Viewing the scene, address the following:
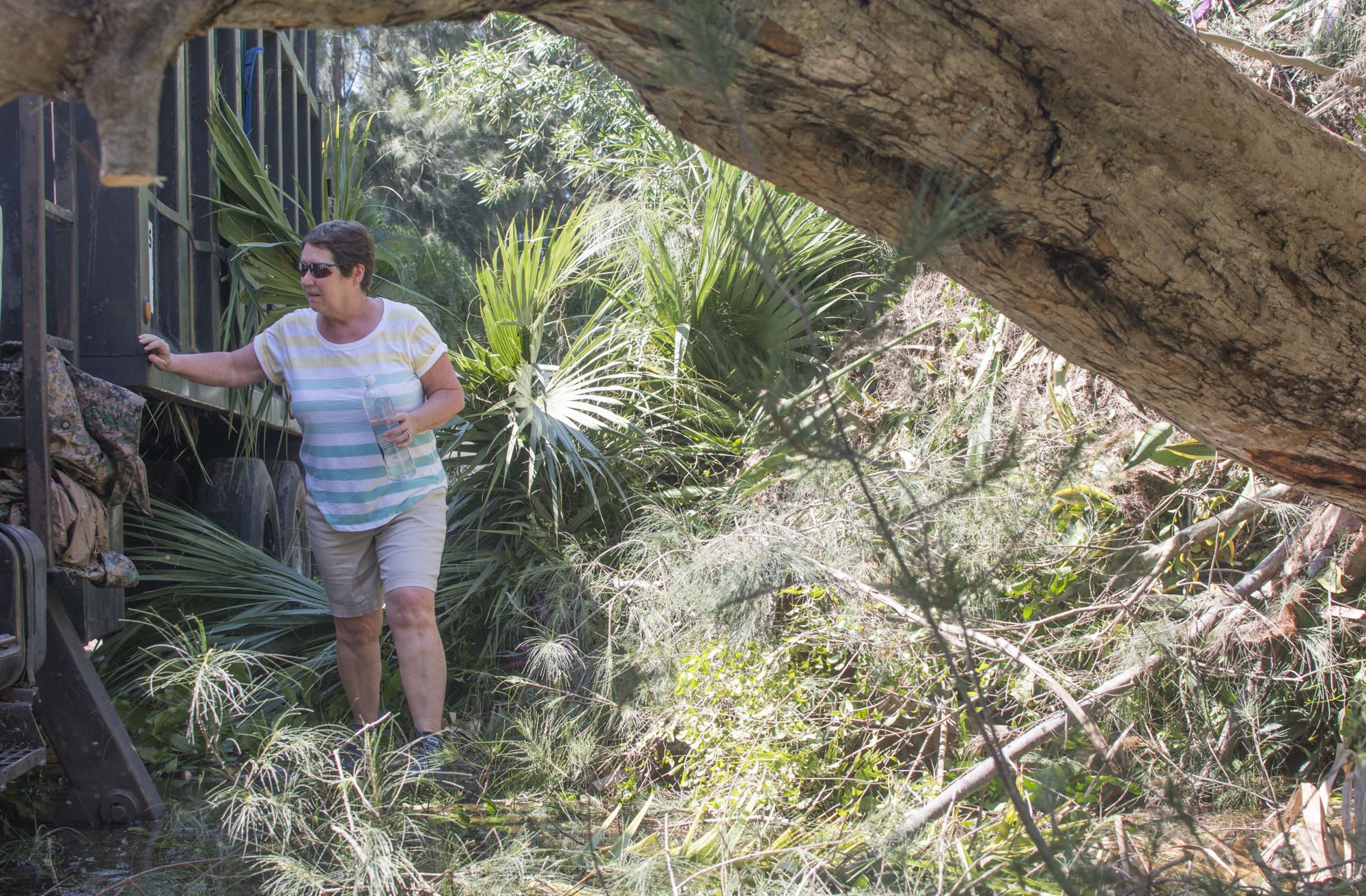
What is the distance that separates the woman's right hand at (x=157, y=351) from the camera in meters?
2.71

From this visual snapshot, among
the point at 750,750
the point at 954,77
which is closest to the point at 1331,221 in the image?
the point at 954,77

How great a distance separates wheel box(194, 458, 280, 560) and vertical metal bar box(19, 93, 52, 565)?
73.5 inches

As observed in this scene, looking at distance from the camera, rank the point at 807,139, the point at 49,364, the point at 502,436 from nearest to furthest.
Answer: the point at 807,139
the point at 49,364
the point at 502,436

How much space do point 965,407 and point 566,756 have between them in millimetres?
1920

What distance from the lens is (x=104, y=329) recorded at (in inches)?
124

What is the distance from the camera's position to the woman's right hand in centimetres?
271

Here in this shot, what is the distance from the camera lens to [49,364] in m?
2.52

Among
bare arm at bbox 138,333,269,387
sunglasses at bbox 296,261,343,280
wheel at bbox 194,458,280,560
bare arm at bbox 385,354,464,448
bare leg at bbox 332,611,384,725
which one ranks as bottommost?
bare leg at bbox 332,611,384,725

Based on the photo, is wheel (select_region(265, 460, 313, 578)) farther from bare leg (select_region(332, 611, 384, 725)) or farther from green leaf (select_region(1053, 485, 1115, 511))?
green leaf (select_region(1053, 485, 1115, 511))

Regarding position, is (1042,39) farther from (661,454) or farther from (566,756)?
(661,454)

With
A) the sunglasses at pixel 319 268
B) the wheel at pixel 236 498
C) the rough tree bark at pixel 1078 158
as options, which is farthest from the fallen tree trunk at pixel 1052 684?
the wheel at pixel 236 498

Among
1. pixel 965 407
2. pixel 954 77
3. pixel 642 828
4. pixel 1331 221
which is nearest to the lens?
pixel 954 77

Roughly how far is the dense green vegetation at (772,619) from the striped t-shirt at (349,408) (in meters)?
0.54

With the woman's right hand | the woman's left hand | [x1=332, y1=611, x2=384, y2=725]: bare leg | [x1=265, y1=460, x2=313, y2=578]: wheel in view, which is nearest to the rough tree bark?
the woman's left hand
